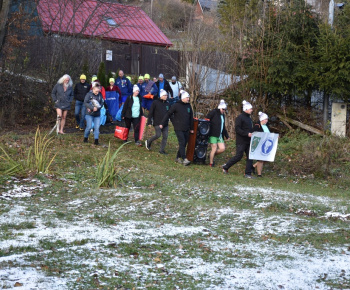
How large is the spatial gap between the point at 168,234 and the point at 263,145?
21.5ft

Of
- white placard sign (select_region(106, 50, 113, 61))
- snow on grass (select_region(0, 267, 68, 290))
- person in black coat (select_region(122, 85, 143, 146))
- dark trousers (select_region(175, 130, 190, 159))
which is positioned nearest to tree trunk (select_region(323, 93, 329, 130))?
dark trousers (select_region(175, 130, 190, 159))

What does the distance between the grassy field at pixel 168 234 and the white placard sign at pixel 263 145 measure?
4.27 ft

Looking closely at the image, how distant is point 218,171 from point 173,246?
7.67 meters

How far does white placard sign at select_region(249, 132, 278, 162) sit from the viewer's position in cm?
1341

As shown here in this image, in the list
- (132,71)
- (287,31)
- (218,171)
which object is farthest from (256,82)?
(132,71)

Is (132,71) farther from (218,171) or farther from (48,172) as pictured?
(48,172)

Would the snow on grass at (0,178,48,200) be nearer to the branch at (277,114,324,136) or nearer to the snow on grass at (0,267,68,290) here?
the snow on grass at (0,267,68,290)

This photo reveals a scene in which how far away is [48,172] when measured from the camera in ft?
36.9

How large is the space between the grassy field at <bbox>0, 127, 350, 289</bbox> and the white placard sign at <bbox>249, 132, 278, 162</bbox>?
1301 mm

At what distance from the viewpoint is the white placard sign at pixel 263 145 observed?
13414mm

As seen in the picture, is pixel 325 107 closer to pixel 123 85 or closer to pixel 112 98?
pixel 112 98

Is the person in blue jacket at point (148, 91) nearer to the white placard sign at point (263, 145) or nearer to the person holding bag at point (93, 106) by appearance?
the person holding bag at point (93, 106)

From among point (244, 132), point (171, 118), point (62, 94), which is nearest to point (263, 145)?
point (244, 132)

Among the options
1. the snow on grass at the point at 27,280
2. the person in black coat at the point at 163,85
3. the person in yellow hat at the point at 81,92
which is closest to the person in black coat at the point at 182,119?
the person in yellow hat at the point at 81,92
